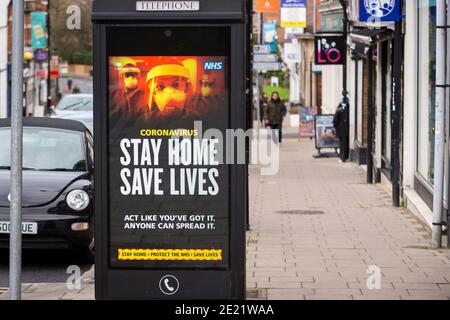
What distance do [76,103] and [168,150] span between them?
22818mm

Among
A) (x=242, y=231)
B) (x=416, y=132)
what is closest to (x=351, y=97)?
(x=416, y=132)

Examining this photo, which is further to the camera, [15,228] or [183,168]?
[183,168]

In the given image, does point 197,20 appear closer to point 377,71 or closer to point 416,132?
point 416,132

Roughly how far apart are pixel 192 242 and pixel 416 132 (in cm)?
915

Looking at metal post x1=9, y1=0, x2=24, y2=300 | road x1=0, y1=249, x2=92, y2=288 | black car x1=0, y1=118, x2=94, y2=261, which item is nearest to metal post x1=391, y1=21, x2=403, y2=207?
black car x1=0, y1=118, x2=94, y2=261

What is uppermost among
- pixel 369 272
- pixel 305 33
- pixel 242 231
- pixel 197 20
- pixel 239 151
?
pixel 305 33

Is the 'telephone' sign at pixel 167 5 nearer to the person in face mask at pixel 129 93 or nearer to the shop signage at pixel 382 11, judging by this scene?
the person in face mask at pixel 129 93

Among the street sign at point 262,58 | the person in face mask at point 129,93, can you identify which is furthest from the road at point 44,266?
the street sign at point 262,58

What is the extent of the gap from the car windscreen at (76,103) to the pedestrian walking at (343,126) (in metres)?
6.53

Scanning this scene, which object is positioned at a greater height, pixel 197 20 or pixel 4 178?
pixel 197 20

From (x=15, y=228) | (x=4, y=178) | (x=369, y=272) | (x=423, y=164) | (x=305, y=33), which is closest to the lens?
(x=15, y=228)

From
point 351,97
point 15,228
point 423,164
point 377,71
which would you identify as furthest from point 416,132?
point 351,97

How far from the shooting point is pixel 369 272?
10102 mm
